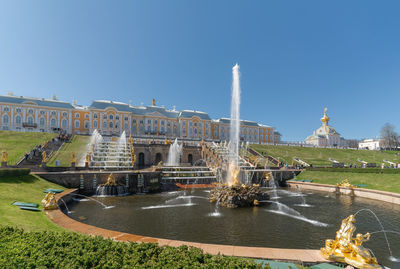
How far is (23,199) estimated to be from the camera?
1284 cm

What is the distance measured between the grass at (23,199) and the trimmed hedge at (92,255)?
3.05 m

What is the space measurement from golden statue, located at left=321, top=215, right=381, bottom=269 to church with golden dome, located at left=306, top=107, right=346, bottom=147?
10131cm

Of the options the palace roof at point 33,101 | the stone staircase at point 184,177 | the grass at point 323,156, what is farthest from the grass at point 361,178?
the palace roof at point 33,101

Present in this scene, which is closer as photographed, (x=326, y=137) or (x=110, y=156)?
(x=110, y=156)

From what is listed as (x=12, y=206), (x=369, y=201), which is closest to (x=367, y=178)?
(x=369, y=201)

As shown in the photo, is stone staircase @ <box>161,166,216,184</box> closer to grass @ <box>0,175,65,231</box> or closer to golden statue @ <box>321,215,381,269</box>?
grass @ <box>0,175,65,231</box>

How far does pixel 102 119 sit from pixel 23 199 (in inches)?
2305

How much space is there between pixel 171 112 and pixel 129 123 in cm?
1846

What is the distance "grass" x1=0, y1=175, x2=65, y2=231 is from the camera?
8555mm

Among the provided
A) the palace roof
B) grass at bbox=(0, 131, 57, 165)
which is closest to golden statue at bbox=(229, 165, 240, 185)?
grass at bbox=(0, 131, 57, 165)

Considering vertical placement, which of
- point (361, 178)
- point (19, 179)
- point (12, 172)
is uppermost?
point (12, 172)

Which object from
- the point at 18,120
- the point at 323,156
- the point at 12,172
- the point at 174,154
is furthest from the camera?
the point at 18,120

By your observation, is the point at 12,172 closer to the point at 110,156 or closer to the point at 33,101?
the point at 110,156

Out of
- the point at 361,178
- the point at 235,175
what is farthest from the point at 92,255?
the point at 361,178
